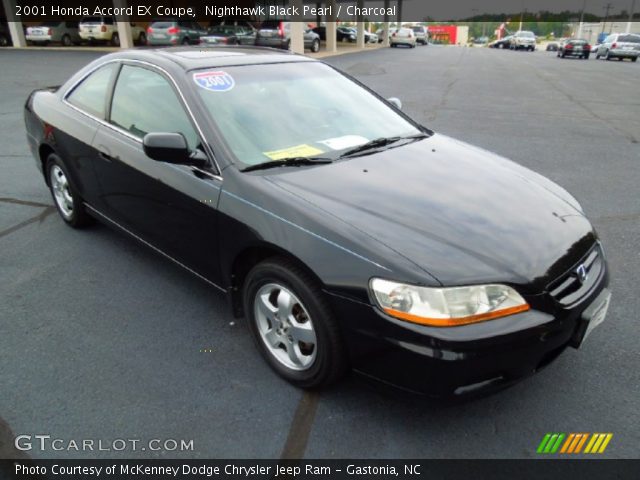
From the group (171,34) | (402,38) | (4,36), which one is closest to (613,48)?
(402,38)

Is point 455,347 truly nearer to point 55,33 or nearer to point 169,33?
point 169,33

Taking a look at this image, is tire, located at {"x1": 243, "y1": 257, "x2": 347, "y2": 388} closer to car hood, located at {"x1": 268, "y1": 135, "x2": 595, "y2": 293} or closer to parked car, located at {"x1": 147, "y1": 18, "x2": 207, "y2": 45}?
car hood, located at {"x1": 268, "y1": 135, "x2": 595, "y2": 293}

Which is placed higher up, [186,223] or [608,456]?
[186,223]

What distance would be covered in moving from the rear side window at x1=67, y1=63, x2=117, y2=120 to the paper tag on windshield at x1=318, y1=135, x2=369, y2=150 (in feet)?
5.61

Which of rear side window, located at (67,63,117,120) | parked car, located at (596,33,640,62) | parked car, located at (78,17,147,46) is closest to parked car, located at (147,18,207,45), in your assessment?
parked car, located at (78,17,147,46)

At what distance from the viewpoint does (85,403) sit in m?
2.38

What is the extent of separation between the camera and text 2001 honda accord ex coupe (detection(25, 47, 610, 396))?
1963mm

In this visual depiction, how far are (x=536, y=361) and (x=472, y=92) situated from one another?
12.5 metres

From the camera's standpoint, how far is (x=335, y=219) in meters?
2.18

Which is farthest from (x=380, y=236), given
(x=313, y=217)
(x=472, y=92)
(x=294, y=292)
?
(x=472, y=92)

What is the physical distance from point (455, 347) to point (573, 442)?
2.69 ft

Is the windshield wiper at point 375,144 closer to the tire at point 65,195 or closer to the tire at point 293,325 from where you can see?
the tire at point 293,325

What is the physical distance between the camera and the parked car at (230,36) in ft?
72.6

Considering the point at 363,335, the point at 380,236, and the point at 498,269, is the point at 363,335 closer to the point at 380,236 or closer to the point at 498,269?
the point at 380,236
